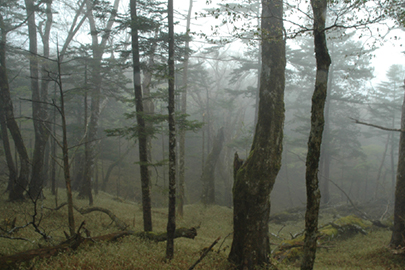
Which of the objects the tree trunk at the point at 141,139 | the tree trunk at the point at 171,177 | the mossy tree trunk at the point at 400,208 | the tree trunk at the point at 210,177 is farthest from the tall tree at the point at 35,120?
the mossy tree trunk at the point at 400,208

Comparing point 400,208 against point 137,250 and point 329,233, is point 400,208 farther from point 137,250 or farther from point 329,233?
point 137,250

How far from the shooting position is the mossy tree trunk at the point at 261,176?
20.5 feet

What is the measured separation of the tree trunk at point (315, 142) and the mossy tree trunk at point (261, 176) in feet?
5.72

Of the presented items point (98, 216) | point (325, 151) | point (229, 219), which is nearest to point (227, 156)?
point (325, 151)

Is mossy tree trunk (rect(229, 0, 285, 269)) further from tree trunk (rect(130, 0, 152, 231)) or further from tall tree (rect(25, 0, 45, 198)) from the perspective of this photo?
tall tree (rect(25, 0, 45, 198))

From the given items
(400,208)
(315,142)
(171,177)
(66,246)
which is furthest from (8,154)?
(400,208)

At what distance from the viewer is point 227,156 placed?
26.4 meters

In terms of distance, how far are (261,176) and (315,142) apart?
2.25m

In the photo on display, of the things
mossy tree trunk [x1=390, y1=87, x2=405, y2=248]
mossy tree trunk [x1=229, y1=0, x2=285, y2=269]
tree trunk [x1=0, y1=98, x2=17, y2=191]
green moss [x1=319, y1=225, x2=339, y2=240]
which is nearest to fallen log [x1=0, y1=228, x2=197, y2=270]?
mossy tree trunk [x1=229, y1=0, x2=285, y2=269]

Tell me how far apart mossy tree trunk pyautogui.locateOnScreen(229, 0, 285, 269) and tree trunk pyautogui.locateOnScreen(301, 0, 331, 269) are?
68.6 inches

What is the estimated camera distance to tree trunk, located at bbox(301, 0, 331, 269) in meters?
4.29

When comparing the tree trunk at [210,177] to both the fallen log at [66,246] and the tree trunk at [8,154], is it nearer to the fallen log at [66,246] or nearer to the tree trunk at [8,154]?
the fallen log at [66,246]

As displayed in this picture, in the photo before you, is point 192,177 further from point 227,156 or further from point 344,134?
point 344,134

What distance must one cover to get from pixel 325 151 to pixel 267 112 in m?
18.5
